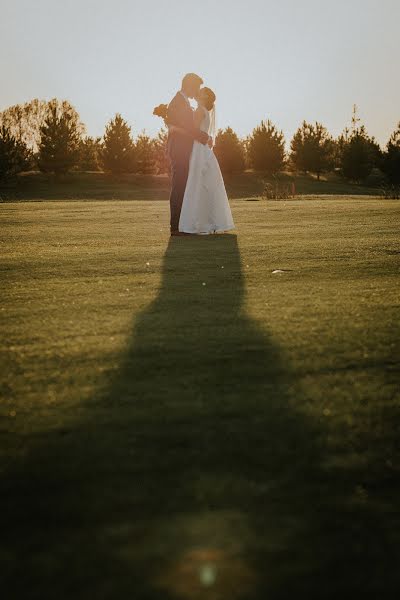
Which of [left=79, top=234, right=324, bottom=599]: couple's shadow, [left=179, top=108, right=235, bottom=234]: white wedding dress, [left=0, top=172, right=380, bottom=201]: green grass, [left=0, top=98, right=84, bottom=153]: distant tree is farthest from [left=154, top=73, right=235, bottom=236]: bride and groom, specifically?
[left=0, top=98, right=84, bottom=153]: distant tree

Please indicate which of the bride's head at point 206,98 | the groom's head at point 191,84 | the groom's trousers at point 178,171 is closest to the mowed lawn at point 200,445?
the groom's trousers at point 178,171

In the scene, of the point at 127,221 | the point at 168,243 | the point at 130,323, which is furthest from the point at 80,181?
the point at 130,323

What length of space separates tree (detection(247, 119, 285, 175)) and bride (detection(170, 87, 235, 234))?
5242 cm

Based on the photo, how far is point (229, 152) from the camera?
5684 centimetres

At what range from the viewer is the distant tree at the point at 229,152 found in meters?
→ 56.8

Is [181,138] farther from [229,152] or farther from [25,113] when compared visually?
[25,113]

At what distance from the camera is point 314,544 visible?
136 cm

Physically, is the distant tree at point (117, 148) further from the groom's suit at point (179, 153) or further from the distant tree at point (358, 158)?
the groom's suit at point (179, 153)

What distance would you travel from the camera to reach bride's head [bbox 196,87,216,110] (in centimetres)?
906

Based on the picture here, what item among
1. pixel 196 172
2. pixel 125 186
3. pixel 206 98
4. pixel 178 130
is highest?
pixel 125 186

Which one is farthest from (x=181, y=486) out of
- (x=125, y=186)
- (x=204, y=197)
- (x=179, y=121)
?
(x=125, y=186)

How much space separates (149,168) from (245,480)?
60.0 metres

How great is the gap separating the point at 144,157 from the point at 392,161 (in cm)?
2573

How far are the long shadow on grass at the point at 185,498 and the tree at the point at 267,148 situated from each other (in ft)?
196
